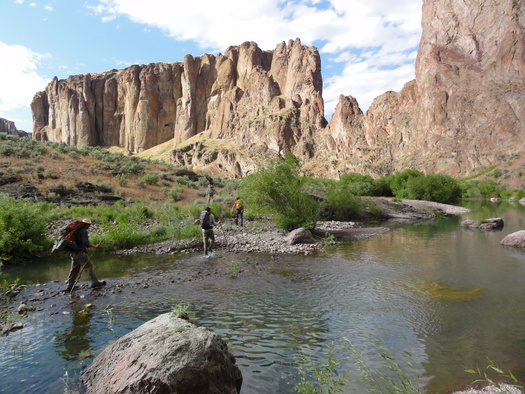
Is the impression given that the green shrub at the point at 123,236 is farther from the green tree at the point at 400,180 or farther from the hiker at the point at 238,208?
the green tree at the point at 400,180

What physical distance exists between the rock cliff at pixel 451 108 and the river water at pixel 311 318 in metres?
91.7

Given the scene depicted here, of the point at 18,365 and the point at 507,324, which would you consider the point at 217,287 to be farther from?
the point at 507,324

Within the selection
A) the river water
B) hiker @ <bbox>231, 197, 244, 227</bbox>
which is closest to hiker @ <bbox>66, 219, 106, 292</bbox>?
the river water

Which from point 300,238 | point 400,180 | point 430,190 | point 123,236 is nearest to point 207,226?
point 123,236

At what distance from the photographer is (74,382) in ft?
17.1

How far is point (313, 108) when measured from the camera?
113m

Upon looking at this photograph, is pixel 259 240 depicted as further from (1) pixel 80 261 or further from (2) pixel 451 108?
(2) pixel 451 108

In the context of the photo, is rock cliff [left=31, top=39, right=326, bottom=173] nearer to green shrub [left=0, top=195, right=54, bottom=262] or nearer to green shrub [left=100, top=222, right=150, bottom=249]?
green shrub [left=100, top=222, right=150, bottom=249]

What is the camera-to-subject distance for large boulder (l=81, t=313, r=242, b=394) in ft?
13.5

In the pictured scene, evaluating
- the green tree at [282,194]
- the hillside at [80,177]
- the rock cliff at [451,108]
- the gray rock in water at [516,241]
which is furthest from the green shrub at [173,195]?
the rock cliff at [451,108]

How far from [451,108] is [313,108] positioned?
42.0 metres

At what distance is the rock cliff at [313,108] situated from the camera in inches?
3735

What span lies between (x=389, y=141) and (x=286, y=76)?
4640cm

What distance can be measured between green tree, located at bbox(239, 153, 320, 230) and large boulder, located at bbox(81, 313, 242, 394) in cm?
1616
